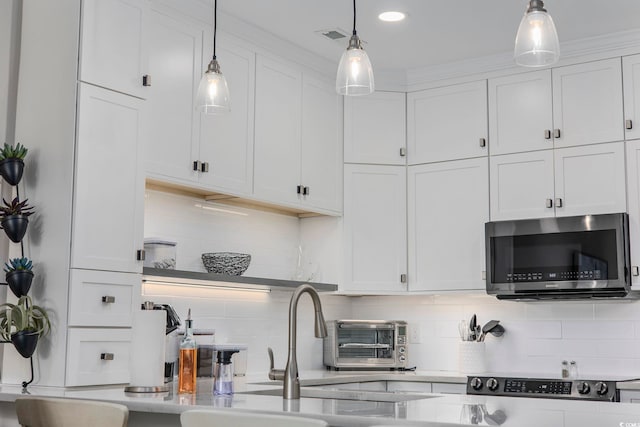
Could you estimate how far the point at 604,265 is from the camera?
4.55 metres

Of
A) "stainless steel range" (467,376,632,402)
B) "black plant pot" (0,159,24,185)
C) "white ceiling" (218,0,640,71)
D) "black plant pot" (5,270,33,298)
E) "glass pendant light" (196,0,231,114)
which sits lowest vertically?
"stainless steel range" (467,376,632,402)

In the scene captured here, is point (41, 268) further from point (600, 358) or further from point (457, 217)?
point (600, 358)

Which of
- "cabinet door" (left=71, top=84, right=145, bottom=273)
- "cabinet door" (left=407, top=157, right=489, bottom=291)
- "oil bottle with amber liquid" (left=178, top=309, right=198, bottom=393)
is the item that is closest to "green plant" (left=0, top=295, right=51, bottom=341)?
"cabinet door" (left=71, top=84, right=145, bottom=273)

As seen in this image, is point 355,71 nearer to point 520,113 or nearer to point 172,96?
point 172,96

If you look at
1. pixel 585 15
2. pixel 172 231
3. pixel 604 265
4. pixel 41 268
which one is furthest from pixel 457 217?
pixel 41 268

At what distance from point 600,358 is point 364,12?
2.39 metres

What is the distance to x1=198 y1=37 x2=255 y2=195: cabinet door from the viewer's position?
4320 millimetres

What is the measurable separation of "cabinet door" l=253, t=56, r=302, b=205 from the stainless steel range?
1489 millimetres

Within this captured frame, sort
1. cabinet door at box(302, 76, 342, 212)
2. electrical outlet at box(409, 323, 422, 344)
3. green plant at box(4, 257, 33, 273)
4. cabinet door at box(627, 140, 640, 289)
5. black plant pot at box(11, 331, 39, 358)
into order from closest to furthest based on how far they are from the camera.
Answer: black plant pot at box(11, 331, 39, 358) < green plant at box(4, 257, 33, 273) < cabinet door at box(627, 140, 640, 289) < cabinet door at box(302, 76, 342, 212) < electrical outlet at box(409, 323, 422, 344)

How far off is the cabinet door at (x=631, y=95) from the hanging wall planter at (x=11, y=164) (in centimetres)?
316

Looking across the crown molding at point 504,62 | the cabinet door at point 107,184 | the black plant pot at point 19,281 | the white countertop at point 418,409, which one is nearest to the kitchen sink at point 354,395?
the white countertop at point 418,409

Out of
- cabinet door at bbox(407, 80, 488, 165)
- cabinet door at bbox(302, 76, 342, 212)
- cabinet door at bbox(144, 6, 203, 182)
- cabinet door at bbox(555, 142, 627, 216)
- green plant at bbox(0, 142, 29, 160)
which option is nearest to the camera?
green plant at bbox(0, 142, 29, 160)

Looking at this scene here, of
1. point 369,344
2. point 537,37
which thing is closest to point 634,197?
point 369,344

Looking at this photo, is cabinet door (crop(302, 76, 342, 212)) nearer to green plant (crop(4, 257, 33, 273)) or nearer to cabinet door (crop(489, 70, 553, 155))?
cabinet door (crop(489, 70, 553, 155))
